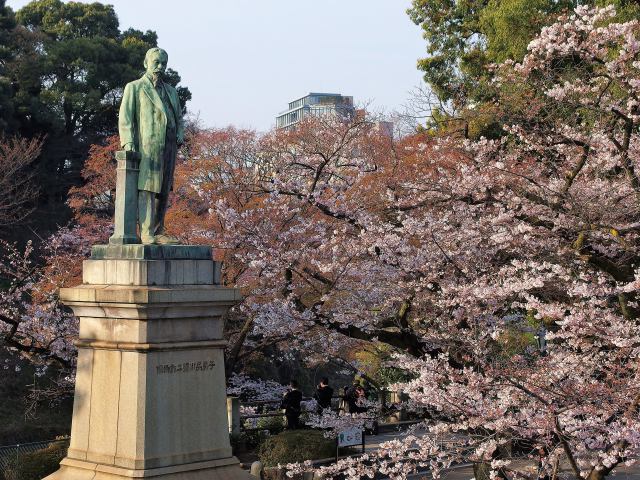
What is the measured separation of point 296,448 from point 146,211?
31.8 feet

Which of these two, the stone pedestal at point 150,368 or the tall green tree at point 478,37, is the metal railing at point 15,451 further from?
the tall green tree at point 478,37

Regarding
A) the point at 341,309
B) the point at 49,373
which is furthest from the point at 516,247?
the point at 49,373

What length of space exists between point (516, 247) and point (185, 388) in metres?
7.87

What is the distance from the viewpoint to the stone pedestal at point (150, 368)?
720 cm

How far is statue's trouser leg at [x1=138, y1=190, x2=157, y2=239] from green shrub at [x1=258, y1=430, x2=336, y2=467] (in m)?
9.50

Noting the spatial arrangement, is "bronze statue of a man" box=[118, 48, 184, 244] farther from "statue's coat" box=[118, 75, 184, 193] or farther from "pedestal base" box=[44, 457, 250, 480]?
"pedestal base" box=[44, 457, 250, 480]

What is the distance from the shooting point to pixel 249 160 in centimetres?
2666

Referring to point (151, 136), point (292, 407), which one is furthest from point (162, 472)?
point (292, 407)

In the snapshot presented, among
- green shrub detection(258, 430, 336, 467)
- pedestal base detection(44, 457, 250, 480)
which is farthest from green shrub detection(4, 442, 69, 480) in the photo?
pedestal base detection(44, 457, 250, 480)

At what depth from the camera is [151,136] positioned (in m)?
7.86

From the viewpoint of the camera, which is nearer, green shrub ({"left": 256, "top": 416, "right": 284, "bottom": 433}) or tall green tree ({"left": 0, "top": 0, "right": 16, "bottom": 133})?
green shrub ({"left": 256, "top": 416, "right": 284, "bottom": 433})

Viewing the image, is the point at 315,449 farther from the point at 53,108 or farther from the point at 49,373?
the point at 53,108

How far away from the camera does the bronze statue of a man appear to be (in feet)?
25.7

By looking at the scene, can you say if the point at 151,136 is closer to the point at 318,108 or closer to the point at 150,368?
the point at 150,368
